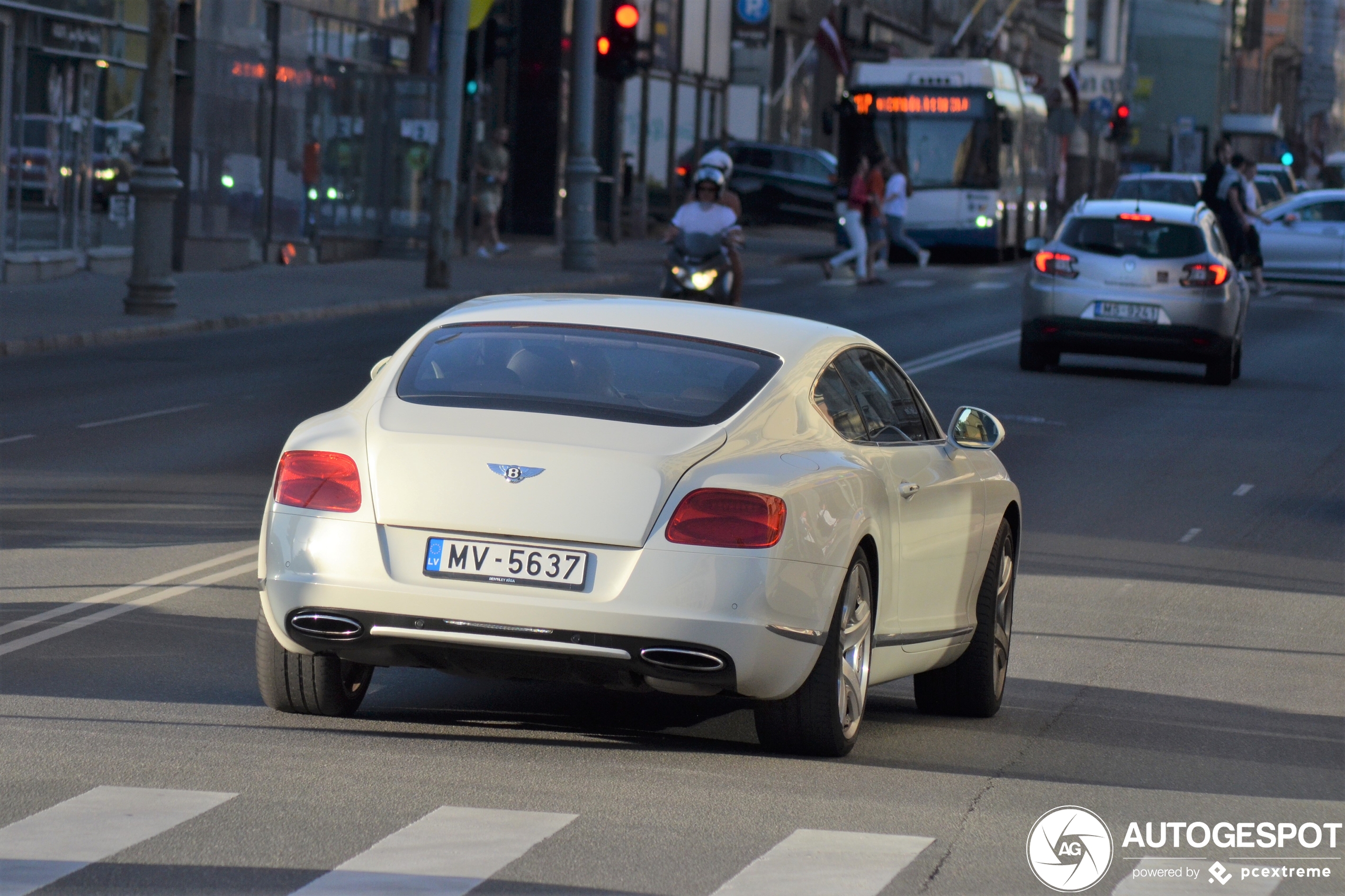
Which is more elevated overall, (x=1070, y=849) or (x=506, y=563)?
(x=506, y=563)

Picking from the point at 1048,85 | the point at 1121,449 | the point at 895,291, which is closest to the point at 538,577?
the point at 1121,449

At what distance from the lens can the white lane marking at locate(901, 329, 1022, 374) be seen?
22453 mm

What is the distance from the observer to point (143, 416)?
16266 mm

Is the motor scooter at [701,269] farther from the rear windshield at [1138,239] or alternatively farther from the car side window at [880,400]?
the car side window at [880,400]

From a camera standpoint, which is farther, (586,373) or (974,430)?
(974,430)

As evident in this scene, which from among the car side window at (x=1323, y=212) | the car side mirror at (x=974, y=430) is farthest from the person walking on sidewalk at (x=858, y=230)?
the car side mirror at (x=974, y=430)

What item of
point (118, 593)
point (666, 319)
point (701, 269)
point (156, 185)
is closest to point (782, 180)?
point (156, 185)

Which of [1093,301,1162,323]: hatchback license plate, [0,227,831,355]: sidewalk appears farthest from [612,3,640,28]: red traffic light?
[1093,301,1162,323]: hatchback license plate

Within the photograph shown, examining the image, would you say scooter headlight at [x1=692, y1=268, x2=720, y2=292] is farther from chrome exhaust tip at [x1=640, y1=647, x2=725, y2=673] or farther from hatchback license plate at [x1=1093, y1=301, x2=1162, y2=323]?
chrome exhaust tip at [x1=640, y1=647, x2=725, y2=673]

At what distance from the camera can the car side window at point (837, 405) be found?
7.21m

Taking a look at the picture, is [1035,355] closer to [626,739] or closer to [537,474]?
[626,739]

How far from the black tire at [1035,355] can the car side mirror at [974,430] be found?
1459 centimetres

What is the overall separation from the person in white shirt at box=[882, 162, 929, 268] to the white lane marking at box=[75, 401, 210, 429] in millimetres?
21603

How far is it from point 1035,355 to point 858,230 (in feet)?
43.6
